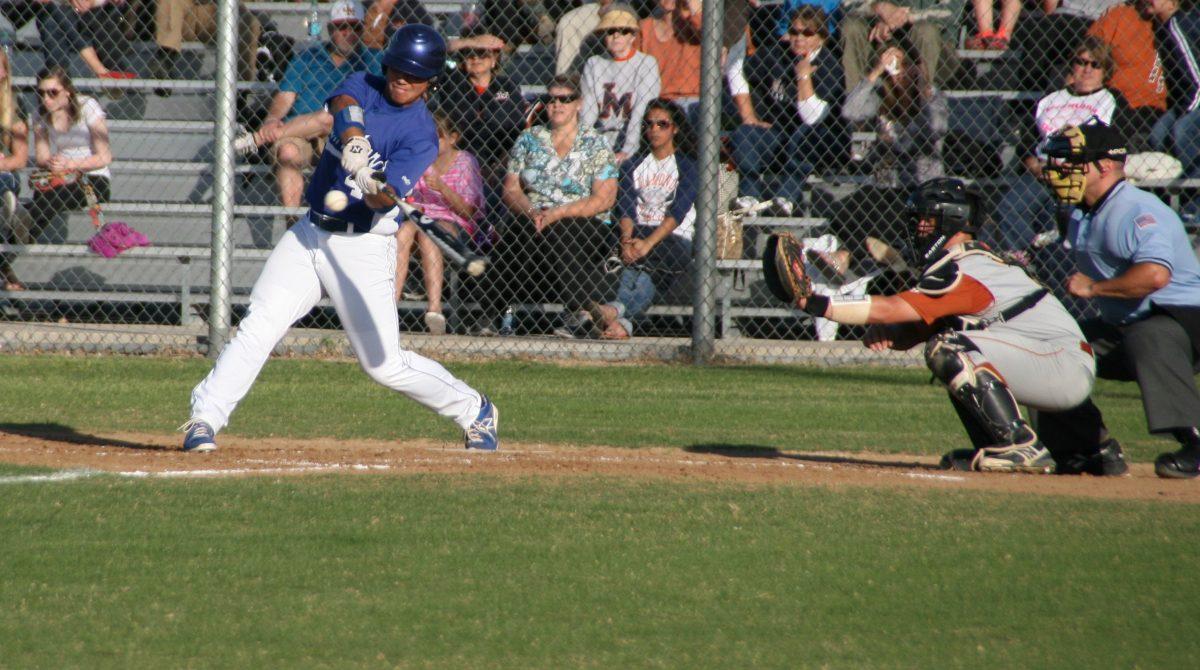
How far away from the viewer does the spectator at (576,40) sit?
1173 centimetres

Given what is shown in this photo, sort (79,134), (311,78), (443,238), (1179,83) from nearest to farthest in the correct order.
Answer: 1. (443,238)
2. (1179,83)
3. (311,78)
4. (79,134)

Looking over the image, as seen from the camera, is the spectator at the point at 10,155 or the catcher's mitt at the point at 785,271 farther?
the spectator at the point at 10,155

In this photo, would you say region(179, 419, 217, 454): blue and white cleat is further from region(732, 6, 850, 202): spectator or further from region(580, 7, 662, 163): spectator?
region(732, 6, 850, 202): spectator

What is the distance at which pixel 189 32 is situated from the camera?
12469mm

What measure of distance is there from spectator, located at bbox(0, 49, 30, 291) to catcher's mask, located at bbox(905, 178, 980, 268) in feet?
26.2

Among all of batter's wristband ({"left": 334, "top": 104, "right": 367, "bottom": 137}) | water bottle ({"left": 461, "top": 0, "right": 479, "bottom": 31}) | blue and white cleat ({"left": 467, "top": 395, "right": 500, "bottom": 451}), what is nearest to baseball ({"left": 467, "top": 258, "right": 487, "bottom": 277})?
batter's wristband ({"left": 334, "top": 104, "right": 367, "bottom": 137})

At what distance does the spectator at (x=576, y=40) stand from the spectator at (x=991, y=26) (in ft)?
10.7

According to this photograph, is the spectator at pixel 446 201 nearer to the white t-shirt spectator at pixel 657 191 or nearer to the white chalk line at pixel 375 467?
→ the white t-shirt spectator at pixel 657 191

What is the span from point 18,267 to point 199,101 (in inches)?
91.1

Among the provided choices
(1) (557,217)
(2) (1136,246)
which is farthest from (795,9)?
(2) (1136,246)

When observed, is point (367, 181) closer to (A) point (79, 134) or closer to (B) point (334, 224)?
(B) point (334, 224)

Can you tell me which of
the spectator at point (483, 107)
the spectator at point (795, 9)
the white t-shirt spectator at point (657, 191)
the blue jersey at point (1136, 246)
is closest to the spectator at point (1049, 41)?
the spectator at point (795, 9)

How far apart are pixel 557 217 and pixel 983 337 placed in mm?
4858

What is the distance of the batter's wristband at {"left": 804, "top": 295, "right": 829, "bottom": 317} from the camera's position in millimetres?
5590
